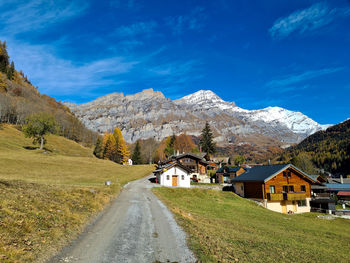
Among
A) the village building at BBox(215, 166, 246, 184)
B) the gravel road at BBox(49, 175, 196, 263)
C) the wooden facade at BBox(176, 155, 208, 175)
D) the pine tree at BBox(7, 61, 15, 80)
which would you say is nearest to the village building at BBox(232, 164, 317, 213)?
the village building at BBox(215, 166, 246, 184)

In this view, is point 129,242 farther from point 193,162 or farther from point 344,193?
point 344,193

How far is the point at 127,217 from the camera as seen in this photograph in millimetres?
19047

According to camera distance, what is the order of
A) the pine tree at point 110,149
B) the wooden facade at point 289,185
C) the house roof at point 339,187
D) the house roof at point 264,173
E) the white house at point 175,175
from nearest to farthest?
the wooden facade at point 289,185 < the house roof at point 264,173 < the white house at point 175,175 < the house roof at point 339,187 < the pine tree at point 110,149

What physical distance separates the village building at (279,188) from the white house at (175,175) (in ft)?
42.3

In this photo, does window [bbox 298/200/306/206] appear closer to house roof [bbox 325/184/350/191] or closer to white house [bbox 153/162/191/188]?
white house [bbox 153/162/191/188]

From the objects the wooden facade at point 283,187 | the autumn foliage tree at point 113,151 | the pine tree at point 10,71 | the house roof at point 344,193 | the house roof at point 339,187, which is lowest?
the house roof at point 344,193

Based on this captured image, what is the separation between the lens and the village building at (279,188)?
4747cm

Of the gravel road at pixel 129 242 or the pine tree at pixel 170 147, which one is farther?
the pine tree at pixel 170 147

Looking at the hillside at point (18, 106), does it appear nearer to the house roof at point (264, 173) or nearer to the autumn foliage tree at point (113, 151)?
the autumn foliage tree at point (113, 151)

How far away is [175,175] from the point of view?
55.2 m

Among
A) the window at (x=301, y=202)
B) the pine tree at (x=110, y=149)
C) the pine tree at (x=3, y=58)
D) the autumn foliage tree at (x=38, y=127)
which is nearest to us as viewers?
the window at (x=301, y=202)

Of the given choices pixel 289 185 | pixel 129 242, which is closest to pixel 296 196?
pixel 289 185

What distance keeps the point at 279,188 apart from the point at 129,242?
46.0 meters

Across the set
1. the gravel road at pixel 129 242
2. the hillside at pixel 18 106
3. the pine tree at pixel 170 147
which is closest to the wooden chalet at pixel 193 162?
the pine tree at pixel 170 147
